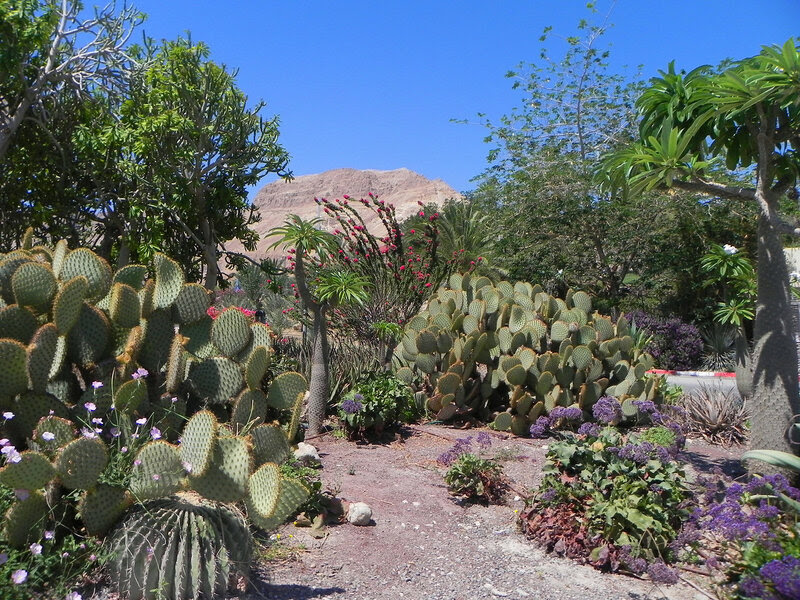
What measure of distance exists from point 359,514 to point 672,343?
381 inches

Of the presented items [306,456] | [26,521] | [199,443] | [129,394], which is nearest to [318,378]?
[306,456]

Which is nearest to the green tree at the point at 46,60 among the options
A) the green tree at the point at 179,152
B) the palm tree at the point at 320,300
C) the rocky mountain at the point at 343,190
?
the green tree at the point at 179,152

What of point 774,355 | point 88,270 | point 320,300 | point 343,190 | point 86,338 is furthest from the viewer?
point 343,190

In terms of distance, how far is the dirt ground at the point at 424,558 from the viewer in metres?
3.79

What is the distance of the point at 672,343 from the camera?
1280cm

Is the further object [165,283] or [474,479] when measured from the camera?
[474,479]

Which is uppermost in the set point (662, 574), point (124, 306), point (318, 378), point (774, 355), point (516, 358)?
point (124, 306)

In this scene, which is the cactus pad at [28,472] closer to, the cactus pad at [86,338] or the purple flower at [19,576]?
the purple flower at [19,576]

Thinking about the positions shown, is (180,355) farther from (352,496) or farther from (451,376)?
(451,376)

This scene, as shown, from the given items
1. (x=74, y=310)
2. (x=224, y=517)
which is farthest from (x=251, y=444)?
(x=74, y=310)

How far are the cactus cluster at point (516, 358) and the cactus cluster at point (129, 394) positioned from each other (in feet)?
10.4

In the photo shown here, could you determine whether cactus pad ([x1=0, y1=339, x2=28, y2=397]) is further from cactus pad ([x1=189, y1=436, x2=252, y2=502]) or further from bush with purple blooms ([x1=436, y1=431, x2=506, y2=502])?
bush with purple blooms ([x1=436, y1=431, x2=506, y2=502])

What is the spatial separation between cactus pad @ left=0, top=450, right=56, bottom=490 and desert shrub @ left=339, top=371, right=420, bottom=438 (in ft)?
11.6

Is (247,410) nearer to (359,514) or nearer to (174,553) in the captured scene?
(359,514)
